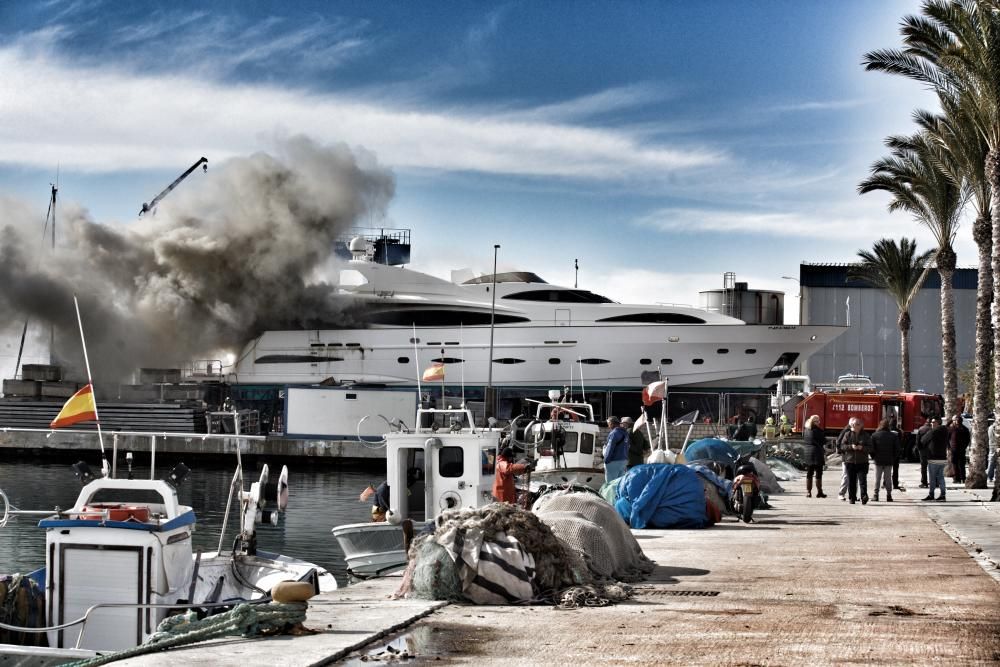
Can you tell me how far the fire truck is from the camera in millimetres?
42750

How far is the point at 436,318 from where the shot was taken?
201ft

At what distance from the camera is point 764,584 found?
1143cm

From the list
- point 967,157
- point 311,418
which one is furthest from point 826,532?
point 311,418

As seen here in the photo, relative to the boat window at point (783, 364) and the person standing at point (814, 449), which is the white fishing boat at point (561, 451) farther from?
the boat window at point (783, 364)

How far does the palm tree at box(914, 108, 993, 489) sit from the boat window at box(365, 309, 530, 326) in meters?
33.2

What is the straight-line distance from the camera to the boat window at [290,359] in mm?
63806

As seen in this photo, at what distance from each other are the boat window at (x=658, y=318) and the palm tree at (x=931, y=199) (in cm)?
2136

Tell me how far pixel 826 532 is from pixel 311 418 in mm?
32447

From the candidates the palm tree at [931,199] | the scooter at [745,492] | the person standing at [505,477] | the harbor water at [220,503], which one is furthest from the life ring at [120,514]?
the palm tree at [931,199]

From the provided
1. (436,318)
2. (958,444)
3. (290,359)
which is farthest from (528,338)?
Result: (958,444)

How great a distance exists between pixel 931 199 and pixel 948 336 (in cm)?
410

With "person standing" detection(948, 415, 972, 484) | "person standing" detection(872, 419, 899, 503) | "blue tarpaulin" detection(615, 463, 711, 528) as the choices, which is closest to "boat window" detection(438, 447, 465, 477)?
"blue tarpaulin" detection(615, 463, 711, 528)

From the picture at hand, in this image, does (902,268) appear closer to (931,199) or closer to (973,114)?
(931,199)

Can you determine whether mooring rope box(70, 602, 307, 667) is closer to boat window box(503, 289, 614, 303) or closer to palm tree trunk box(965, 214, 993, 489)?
palm tree trunk box(965, 214, 993, 489)
